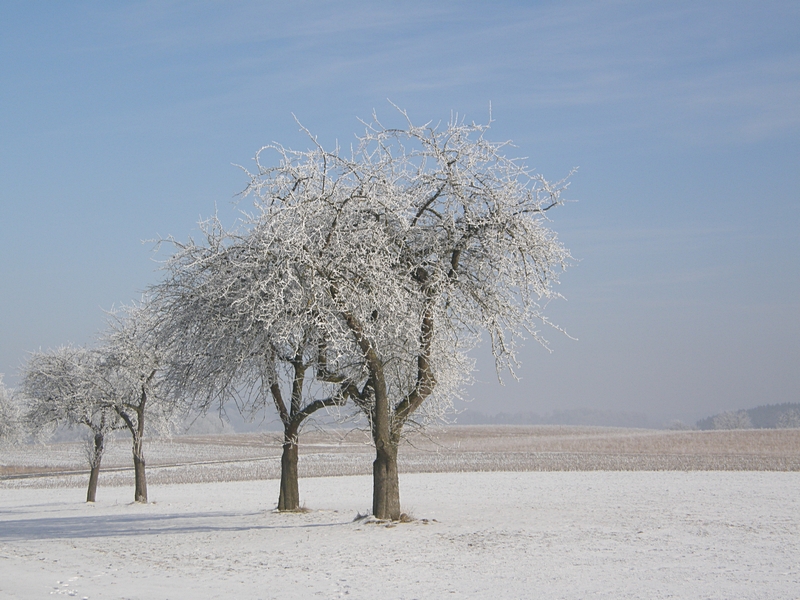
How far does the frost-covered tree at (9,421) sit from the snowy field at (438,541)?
11.0 metres

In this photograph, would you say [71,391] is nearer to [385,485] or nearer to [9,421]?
[385,485]

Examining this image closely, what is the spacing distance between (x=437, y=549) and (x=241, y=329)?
20.1ft

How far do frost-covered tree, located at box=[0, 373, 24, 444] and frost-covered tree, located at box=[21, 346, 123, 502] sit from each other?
1481cm

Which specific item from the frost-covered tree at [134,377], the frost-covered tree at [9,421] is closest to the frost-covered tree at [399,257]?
the frost-covered tree at [134,377]

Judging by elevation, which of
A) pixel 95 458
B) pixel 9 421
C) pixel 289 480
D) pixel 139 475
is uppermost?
pixel 9 421

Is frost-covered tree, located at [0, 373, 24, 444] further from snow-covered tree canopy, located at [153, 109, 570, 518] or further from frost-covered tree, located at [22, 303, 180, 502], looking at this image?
snow-covered tree canopy, located at [153, 109, 570, 518]

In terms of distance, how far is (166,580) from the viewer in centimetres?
1194

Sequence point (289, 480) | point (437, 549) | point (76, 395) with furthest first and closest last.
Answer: point (76, 395) < point (289, 480) < point (437, 549)

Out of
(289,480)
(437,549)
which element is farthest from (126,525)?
(437,549)

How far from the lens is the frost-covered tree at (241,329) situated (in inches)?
603

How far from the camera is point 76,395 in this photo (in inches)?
1078

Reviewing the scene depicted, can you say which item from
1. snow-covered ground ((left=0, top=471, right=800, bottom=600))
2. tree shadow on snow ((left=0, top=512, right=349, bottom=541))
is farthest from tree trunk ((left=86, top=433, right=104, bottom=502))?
tree shadow on snow ((left=0, top=512, right=349, bottom=541))

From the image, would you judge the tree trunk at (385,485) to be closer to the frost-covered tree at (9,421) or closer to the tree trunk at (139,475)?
the tree trunk at (139,475)

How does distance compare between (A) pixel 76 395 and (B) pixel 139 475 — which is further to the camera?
(B) pixel 139 475
